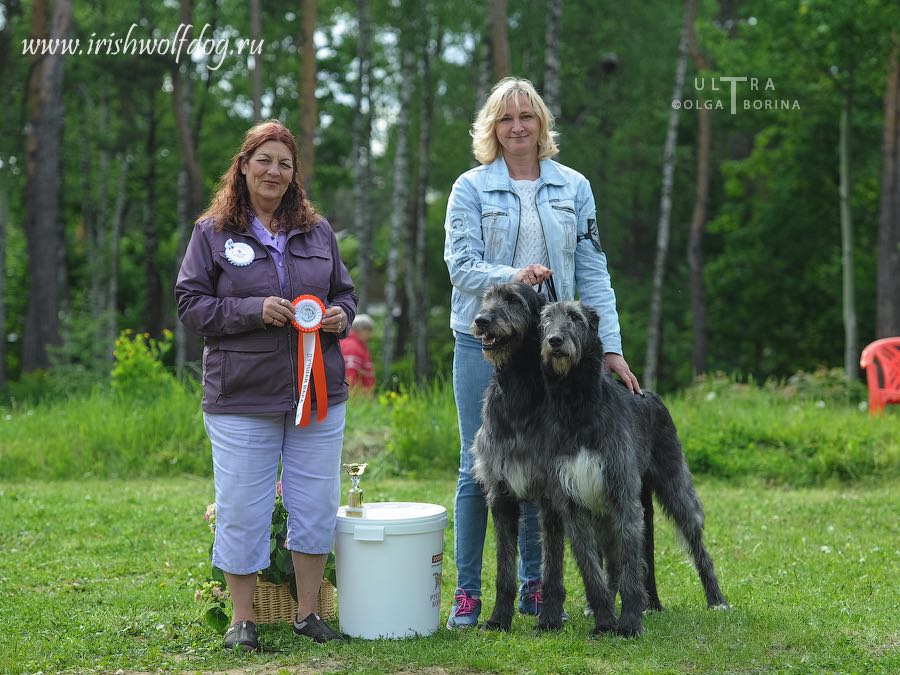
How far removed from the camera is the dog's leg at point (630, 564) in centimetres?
424

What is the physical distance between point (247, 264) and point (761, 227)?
76.0 feet

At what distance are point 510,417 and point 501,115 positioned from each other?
1392 millimetres

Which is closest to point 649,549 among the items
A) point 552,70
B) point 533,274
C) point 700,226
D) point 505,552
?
point 505,552

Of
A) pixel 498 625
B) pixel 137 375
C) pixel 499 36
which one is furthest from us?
pixel 499 36

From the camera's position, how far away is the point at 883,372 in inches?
423

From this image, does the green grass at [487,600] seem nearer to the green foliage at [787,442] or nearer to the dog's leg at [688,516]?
the dog's leg at [688,516]

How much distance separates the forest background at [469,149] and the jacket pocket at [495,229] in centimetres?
1234

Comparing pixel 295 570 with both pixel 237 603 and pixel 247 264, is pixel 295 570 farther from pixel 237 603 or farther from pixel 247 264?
pixel 247 264

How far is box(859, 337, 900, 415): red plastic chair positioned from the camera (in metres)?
10.2

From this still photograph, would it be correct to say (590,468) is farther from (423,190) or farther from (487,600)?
(423,190)

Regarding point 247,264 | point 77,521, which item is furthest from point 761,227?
point 247,264

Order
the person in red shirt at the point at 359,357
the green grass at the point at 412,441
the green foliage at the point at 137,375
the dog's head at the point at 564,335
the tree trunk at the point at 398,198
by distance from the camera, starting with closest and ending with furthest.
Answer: the dog's head at the point at 564,335, the green grass at the point at 412,441, the green foliage at the point at 137,375, the person in red shirt at the point at 359,357, the tree trunk at the point at 398,198

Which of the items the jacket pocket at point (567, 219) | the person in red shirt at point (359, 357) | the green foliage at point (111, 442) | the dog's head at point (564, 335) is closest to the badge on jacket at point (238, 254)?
the dog's head at point (564, 335)

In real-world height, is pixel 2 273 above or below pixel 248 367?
above
